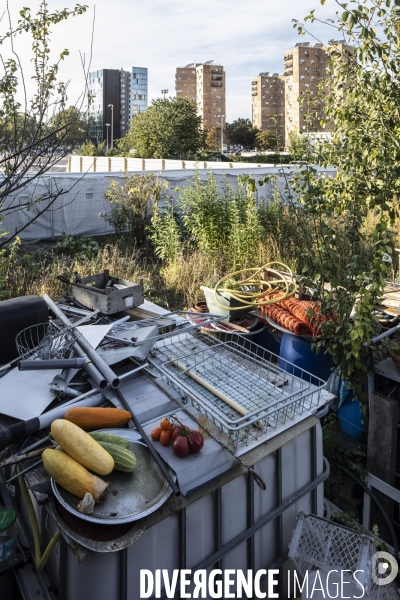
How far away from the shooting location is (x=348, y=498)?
122 inches

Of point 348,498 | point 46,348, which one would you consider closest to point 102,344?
point 46,348

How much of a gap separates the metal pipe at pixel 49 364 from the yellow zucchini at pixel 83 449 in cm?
50

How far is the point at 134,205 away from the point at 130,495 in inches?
333

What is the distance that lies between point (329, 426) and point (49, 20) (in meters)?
3.63

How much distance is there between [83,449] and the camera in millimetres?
1695

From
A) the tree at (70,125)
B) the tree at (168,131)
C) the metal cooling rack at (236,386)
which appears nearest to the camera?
the metal cooling rack at (236,386)

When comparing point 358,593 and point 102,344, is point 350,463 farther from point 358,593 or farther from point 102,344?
point 102,344

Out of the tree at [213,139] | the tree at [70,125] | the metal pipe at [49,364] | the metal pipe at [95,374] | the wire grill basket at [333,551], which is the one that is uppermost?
the tree at [213,139]

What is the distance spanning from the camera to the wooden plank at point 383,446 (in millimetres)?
2756

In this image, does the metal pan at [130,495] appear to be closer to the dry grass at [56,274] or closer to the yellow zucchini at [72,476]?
the yellow zucchini at [72,476]

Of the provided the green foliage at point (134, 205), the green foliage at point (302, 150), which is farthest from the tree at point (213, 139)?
the green foliage at point (302, 150)

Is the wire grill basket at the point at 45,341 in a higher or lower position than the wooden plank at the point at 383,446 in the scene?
higher

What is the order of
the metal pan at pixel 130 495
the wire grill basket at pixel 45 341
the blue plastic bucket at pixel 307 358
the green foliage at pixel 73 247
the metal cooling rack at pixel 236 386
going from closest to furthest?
1. the metal pan at pixel 130 495
2. the metal cooling rack at pixel 236 386
3. the wire grill basket at pixel 45 341
4. the blue plastic bucket at pixel 307 358
5. the green foliage at pixel 73 247

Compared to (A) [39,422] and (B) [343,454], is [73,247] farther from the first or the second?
(A) [39,422]
